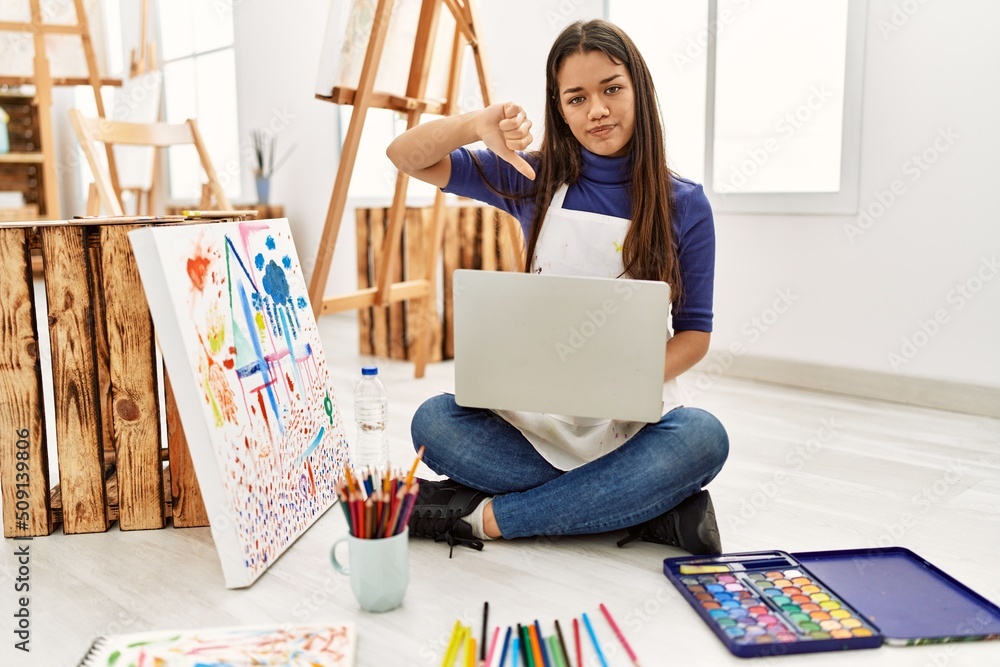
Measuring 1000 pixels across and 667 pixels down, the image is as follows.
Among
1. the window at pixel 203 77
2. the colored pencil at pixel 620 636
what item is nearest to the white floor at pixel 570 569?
the colored pencil at pixel 620 636

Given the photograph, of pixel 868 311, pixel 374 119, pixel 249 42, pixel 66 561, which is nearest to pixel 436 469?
pixel 66 561

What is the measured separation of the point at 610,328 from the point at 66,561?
94cm

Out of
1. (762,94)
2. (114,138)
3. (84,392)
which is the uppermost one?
(762,94)

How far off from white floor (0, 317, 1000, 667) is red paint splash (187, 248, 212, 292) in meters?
0.45

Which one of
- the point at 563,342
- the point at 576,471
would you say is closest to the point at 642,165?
the point at 563,342

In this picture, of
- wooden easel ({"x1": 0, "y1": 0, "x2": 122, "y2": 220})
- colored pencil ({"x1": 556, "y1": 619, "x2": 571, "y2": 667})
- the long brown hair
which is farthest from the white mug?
wooden easel ({"x1": 0, "y1": 0, "x2": 122, "y2": 220})

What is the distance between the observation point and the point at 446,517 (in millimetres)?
1386

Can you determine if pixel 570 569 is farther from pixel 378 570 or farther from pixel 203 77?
pixel 203 77

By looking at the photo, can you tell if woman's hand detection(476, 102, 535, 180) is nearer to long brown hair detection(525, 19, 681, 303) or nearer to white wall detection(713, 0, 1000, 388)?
long brown hair detection(525, 19, 681, 303)

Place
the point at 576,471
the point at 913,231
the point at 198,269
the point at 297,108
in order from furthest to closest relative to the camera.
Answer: the point at 297,108
the point at 913,231
the point at 576,471
the point at 198,269

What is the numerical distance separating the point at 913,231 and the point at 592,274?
4.20ft

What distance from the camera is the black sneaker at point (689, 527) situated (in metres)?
1.29

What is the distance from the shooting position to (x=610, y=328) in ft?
3.87

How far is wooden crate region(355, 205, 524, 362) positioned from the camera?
294cm
